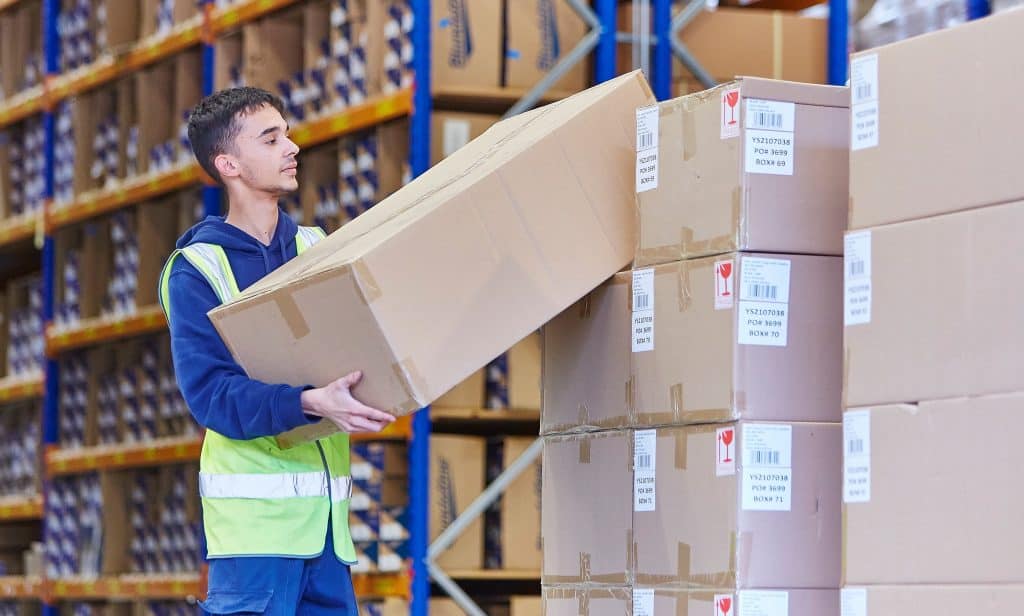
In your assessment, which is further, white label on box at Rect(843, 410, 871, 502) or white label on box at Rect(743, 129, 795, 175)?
white label on box at Rect(743, 129, 795, 175)

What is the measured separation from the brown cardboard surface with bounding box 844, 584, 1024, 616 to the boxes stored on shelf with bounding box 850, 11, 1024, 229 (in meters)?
0.57

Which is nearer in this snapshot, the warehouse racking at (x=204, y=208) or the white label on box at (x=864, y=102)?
the white label on box at (x=864, y=102)

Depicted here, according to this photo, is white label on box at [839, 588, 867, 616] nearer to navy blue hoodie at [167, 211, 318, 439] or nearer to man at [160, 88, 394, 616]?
man at [160, 88, 394, 616]

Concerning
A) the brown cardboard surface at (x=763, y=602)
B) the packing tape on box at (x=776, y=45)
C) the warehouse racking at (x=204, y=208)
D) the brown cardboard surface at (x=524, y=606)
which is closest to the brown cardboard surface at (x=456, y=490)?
the warehouse racking at (x=204, y=208)

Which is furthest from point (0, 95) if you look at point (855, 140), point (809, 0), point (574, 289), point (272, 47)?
point (855, 140)

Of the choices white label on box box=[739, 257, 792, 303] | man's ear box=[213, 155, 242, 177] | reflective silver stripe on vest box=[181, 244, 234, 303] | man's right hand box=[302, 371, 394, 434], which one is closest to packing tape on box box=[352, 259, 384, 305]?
man's right hand box=[302, 371, 394, 434]

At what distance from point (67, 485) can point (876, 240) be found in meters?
5.63

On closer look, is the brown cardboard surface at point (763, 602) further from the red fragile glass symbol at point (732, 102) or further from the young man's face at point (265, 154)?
the young man's face at point (265, 154)

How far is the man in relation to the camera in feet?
9.96

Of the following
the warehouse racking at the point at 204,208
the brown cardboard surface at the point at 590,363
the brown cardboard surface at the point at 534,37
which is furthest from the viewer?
the brown cardboard surface at the point at 534,37

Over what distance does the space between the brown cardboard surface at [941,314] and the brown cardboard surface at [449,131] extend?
2845 mm

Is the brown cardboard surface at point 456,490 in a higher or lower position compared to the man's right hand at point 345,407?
lower

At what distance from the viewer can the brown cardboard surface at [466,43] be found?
208 inches

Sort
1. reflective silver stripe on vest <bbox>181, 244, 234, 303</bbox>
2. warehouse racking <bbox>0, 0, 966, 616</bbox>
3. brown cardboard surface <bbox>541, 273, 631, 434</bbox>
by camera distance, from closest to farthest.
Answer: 1. brown cardboard surface <bbox>541, 273, 631, 434</bbox>
2. reflective silver stripe on vest <bbox>181, 244, 234, 303</bbox>
3. warehouse racking <bbox>0, 0, 966, 616</bbox>
